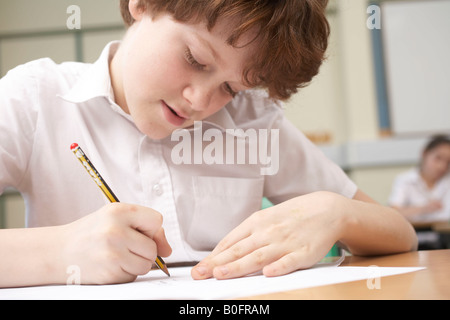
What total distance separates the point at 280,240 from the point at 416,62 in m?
3.34

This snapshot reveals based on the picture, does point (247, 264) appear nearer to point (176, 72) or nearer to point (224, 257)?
point (224, 257)

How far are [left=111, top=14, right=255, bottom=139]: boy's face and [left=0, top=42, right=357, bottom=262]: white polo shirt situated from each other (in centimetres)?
7

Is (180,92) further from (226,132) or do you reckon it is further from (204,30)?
(226,132)

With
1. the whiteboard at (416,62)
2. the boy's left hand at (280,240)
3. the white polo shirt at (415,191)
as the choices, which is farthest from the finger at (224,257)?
the whiteboard at (416,62)

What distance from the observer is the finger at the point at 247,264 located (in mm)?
524

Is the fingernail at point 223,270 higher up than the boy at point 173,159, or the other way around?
Result: the boy at point 173,159

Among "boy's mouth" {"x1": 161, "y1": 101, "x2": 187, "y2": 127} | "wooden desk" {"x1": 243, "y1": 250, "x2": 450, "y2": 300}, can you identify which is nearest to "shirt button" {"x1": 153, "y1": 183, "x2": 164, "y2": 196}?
"boy's mouth" {"x1": 161, "y1": 101, "x2": 187, "y2": 127}

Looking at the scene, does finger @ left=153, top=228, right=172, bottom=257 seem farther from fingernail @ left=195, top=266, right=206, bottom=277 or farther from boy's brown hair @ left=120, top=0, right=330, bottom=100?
boy's brown hair @ left=120, top=0, right=330, bottom=100

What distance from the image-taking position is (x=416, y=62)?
3572 mm

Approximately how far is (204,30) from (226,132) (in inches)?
9.1

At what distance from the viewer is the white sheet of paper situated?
0.42 m

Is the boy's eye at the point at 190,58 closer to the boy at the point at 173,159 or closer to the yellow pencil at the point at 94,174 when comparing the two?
the boy at the point at 173,159
